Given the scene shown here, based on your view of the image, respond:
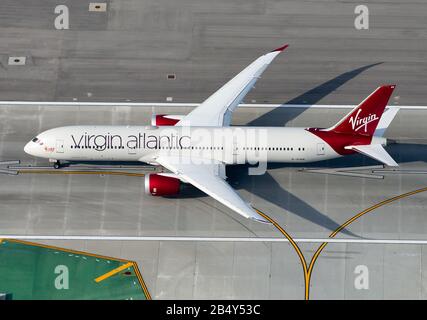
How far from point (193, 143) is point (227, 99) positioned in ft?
16.5

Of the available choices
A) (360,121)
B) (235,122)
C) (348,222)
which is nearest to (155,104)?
(235,122)

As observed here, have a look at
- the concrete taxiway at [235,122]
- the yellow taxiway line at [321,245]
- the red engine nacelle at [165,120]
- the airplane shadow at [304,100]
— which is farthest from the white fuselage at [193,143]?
the yellow taxiway line at [321,245]

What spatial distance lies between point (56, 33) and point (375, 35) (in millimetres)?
29753

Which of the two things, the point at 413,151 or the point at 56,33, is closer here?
the point at 413,151

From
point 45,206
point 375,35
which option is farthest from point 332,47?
point 45,206

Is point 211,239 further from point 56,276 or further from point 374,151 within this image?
point 374,151

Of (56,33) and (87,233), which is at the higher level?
(56,33)

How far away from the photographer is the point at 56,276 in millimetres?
48281

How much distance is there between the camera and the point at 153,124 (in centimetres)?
5125

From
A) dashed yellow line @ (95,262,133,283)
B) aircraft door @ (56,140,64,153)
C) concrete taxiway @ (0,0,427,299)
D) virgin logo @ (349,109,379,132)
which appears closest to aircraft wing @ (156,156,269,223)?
concrete taxiway @ (0,0,427,299)

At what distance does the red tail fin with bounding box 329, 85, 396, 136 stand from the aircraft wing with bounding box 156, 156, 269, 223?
9845 millimetres

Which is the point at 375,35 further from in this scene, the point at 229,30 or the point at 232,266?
the point at 232,266

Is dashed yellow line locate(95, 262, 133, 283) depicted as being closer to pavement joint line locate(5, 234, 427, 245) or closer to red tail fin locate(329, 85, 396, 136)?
pavement joint line locate(5, 234, 427, 245)

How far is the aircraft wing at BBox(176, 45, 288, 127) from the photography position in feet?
167
